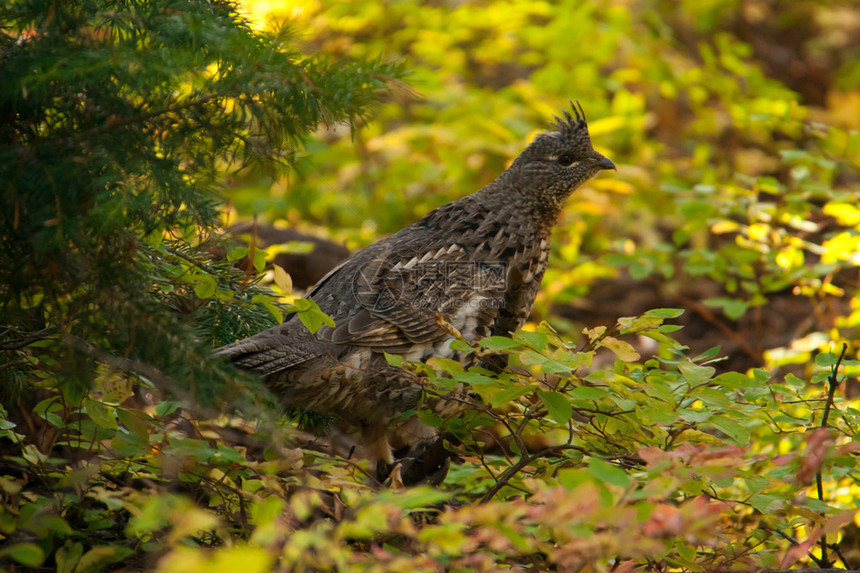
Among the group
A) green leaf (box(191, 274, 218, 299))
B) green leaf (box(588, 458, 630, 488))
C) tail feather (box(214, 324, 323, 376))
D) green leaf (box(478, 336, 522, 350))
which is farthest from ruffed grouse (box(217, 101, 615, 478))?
green leaf (box(588, 458, 630, 488))

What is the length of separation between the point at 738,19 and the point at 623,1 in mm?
2977

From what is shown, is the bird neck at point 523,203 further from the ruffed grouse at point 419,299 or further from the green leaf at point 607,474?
the green leaf at point 607,474

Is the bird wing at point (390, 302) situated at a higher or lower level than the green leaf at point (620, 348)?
lower

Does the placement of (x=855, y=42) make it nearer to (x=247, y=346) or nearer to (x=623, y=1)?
(x=623, y=1)

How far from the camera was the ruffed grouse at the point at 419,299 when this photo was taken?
10.3 feet

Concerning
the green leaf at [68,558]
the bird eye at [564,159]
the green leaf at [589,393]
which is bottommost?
the green leaf at [68,558]

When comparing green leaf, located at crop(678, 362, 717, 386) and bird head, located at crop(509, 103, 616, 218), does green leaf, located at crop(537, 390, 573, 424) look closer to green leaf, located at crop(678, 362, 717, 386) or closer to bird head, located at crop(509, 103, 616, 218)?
green leaf, located at crop(678, 362, 717, 386)

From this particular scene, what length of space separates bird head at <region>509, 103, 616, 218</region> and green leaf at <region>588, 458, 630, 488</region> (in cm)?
237

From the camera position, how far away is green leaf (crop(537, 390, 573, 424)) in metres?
2.29

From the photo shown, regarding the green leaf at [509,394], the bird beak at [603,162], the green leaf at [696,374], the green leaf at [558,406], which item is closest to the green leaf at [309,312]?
the green leaf at [509,394]

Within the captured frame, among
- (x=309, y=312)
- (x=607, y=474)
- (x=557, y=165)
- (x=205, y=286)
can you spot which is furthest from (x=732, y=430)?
(x=557, y=165)

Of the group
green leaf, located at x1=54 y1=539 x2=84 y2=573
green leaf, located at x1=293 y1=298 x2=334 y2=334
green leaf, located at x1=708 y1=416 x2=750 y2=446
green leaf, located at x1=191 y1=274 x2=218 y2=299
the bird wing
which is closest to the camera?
green leaf, located at x1=54 y1=539 x2=84 y2=573

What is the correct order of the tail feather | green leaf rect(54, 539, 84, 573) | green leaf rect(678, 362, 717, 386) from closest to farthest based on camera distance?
green leaf rect(54, 539, 84, 573) → green leaf rect(678, 362, 717, 386) → the tail feather

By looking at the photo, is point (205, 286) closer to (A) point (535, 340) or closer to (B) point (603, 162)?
(A) point (535, 340)
